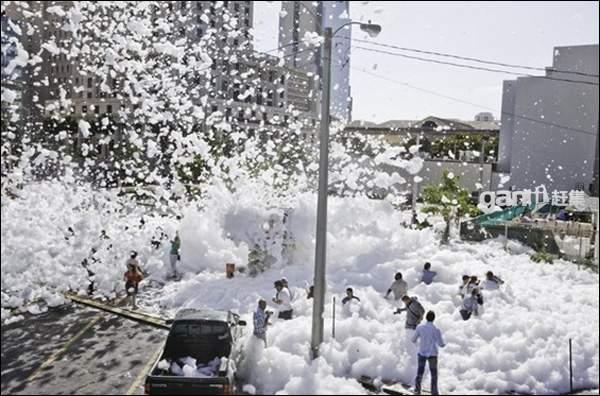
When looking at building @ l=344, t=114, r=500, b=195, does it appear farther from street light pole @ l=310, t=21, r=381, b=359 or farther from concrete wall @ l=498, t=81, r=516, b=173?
street light pole @ l=310, t=21, r=381, b=359

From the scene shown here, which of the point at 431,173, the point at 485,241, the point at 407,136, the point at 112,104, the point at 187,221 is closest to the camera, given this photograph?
the point at 187,221

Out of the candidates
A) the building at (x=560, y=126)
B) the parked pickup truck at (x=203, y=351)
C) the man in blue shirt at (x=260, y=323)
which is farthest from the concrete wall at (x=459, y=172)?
the parked pickup truck at (x=203, y=351)

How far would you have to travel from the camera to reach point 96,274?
16.9 metres

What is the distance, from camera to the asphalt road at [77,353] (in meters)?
9.94

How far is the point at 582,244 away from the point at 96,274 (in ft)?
58.4

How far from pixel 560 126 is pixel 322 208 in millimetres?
30159

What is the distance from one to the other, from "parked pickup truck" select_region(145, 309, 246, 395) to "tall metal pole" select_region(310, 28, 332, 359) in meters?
1.57

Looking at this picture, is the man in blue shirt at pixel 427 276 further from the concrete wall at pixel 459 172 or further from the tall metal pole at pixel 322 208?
the concrete wall at pixel 459 172

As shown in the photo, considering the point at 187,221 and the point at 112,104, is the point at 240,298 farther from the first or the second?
the point at 112,104

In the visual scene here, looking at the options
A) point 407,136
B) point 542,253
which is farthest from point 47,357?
point 407,136

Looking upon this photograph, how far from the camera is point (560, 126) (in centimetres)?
3584

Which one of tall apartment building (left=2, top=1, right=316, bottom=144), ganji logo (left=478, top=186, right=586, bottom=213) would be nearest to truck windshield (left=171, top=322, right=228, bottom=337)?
ganji logo (left=478, top=186, right=586, bottom=213)

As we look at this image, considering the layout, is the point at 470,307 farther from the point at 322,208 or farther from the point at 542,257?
the point at 542,257

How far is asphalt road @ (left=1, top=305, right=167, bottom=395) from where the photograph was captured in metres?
9.94
